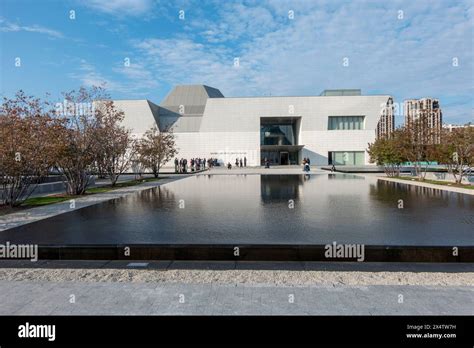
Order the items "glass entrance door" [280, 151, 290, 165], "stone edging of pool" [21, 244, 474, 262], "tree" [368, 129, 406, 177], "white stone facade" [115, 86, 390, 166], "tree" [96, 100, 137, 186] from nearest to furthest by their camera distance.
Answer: "stone edging of pool" [21, 244, 474, 262], "tree" [96, 100, 137, 186], "tree" [368, 129, 406, 177], "white stone facade" [115, 86, 390, 166], "glass entrance door" [280, 151, 290, 165]

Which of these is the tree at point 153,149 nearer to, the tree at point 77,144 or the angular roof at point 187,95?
the tree at point 77,144

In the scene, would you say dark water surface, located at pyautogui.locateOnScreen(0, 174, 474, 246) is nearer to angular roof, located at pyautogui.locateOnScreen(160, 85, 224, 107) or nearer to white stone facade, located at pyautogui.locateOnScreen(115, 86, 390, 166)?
white stone facade, located at pyautogui.locateOnScreen(115, 86, 390, 166)

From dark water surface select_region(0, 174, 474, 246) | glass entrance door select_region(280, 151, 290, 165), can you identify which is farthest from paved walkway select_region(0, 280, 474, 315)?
glass entrance door select_region(280, 151, 290, 165)

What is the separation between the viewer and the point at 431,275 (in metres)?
4.71

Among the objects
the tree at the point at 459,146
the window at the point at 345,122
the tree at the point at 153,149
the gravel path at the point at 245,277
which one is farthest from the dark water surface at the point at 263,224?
the window at the point at 345,122

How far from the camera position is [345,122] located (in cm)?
5562

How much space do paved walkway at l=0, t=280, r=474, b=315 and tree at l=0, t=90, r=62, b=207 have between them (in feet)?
28.9

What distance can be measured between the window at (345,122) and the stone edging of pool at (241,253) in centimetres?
5292

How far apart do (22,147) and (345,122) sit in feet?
173

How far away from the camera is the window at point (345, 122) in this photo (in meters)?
55.3

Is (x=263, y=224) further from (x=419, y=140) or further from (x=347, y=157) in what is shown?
Answer: (x=347, y=157)

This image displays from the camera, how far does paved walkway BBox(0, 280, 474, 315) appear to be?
353 cm
